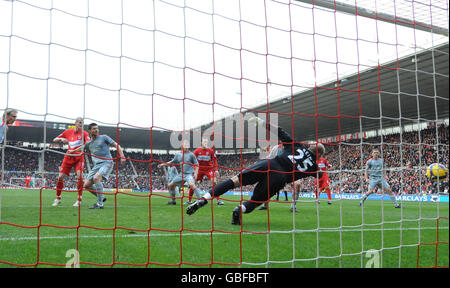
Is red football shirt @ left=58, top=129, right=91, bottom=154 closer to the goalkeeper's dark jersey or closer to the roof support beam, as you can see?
the goalkeeper's dark jersey

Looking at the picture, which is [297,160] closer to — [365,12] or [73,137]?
[365,12]

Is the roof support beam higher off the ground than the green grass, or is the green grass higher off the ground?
the roof support beam

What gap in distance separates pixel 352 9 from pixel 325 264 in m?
3.32

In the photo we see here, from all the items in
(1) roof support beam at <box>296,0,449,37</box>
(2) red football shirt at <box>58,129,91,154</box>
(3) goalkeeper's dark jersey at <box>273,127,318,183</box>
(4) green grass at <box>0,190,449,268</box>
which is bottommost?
(4) green grass at <box>0,190,449,268</box>

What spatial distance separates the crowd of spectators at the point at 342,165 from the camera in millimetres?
13609

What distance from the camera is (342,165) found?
17609 mm

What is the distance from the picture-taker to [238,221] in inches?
222

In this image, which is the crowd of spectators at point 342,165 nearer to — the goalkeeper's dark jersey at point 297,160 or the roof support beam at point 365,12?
the goalkeeper's dark jersey at point 297,160

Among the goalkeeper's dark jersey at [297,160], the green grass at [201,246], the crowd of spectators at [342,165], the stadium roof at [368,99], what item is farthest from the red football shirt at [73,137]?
the goalkeeper's dark jersey at [297,160]

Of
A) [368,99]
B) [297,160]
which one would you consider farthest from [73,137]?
[368,99]

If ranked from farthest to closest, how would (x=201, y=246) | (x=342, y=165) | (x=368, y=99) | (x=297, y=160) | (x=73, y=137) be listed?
(x=342, y=165) → (x=368, y=99) → (x=73, y=137) → (x=297, y=160) → (x=201, y=246)

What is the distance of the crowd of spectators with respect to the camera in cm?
1361

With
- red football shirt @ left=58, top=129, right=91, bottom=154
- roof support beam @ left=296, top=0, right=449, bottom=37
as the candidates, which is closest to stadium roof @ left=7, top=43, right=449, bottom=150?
red football shirt @ left=58, top=129, right=91, bottom=154
